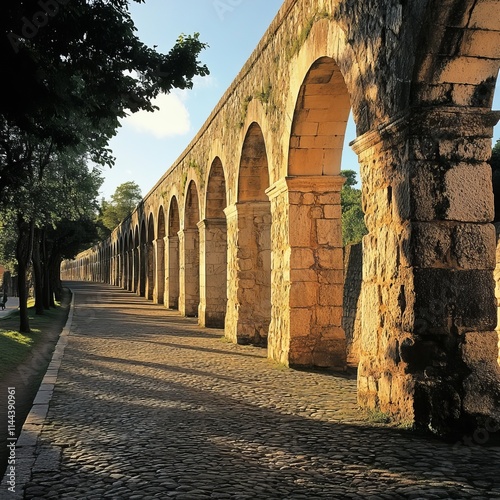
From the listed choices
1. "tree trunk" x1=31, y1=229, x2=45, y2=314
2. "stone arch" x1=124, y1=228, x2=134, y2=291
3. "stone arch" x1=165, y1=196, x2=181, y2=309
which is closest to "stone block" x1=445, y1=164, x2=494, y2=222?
"tree trunk" x1=31, y1=229, x2=45, y2=314

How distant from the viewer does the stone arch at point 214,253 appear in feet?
47.3

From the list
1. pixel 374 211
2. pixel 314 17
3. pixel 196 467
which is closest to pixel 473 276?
pixel 374 211

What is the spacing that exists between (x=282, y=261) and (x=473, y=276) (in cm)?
407

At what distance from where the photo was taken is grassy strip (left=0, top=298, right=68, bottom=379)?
929cm

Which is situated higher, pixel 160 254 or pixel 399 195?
pixel 160 254

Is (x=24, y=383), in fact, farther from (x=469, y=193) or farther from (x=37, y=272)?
(x=37, y=272)

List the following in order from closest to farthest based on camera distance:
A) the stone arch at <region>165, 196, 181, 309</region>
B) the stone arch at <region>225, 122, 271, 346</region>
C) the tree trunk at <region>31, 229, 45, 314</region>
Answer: the stone arch at <region>225, 122, 271, 346</region> < the tree trunk at <region>31, 229, 45, 314</region> < the stone arch at <region>165, 196, 181, 309</region>

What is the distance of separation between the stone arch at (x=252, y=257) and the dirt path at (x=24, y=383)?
347 centimetres

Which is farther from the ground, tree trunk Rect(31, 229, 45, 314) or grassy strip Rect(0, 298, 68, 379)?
Answer: tree trunk Rect(31, 229, 45, 314)

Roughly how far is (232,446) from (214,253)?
33.4 feet

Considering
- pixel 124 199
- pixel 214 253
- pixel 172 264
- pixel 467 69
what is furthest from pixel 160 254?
pixel 124 199

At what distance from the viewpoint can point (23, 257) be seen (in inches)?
546

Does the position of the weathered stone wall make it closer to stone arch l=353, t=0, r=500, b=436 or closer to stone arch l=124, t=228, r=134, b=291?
stone arch l=353, t=0, r=500, b=436

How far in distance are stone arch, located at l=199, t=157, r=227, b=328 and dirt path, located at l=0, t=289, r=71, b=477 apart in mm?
3644
